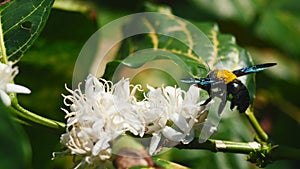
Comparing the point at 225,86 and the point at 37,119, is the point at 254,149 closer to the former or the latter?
the point at 225,86

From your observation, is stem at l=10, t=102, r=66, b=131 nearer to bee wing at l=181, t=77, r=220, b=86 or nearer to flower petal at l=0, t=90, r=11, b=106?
flower petal at l=0, t=90, r=11, b=106

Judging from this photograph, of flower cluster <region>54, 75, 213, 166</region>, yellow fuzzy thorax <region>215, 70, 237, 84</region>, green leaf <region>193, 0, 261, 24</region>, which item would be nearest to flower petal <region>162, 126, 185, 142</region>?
flower cluster <region>54, 75, 213, 166</region>

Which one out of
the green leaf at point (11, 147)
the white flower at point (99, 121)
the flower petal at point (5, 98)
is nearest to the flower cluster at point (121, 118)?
the white flower at point (99, 121)

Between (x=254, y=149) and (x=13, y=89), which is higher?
(x=13, y=89)

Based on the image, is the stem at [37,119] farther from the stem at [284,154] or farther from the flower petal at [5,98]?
the stem at [284,154]

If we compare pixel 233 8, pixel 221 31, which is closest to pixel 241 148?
pixel 221 31

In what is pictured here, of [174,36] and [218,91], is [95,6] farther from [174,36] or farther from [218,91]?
[218,91]

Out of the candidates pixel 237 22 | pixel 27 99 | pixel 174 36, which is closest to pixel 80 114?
pixel 174 36
